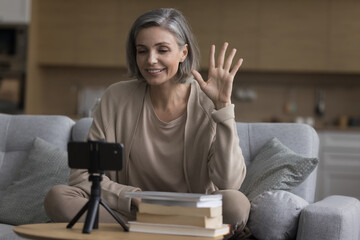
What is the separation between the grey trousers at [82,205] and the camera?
6.48 ft

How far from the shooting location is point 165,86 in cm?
242

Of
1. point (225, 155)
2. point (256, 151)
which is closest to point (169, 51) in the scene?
point (225, 155)

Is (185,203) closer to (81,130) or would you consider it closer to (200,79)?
(200,79)

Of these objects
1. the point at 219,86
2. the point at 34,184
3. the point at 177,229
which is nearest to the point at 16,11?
the point at 34,184

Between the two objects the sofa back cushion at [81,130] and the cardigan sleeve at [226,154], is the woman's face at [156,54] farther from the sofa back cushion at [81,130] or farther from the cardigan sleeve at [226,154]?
the sofa back cushion at [81,130]

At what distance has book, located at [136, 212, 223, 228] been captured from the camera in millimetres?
1524

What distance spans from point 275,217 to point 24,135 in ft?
4.65

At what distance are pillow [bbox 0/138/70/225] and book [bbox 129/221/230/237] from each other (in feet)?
3.62

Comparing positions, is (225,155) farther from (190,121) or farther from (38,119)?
(38,119)

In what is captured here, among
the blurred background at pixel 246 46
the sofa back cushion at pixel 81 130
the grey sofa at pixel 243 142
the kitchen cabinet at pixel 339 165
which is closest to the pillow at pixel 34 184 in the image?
the grey sofa at pixel 243 142

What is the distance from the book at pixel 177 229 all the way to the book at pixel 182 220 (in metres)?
0.01

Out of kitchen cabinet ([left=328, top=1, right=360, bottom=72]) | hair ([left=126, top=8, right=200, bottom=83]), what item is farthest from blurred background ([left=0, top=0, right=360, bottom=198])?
hair ([left=126, top=8, right=200, bottom=83])

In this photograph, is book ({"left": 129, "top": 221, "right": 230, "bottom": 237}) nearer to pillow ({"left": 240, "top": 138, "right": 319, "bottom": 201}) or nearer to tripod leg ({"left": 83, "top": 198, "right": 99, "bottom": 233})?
tripod leg ({"left": 83, "top": 198, "right": 99, "bottom": 233})

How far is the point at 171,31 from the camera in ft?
7.54
